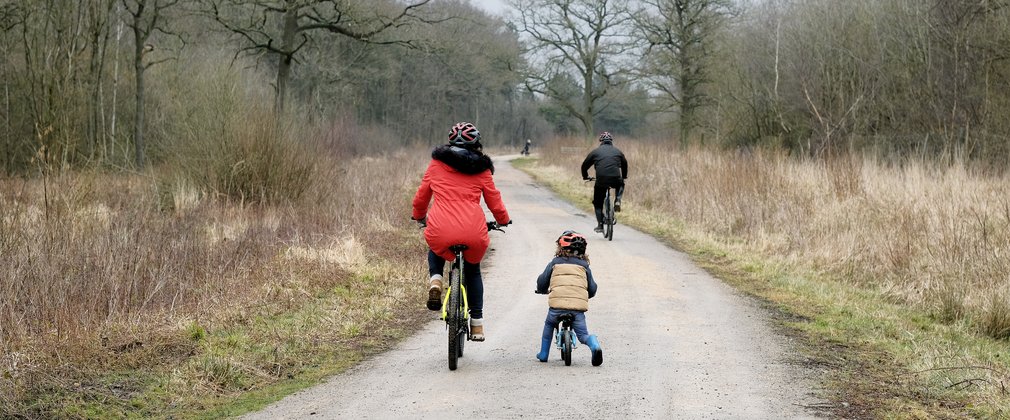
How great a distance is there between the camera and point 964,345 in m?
8.09

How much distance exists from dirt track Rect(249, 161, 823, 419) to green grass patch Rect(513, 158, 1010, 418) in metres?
0.32

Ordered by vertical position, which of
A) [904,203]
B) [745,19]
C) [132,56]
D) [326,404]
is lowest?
[326,404]

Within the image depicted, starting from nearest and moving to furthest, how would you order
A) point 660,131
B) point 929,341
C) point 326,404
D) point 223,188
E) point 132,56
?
point 326,404, point 929,341, point 223,188, point 132,56, point 660,131

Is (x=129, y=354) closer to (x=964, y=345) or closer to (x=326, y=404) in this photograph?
(x=326, y=404)

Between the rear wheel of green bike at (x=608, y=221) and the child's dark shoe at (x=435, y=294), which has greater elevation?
the child's dark shoe at (x=435, y=294)

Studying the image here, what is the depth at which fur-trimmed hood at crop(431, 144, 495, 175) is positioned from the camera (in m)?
6.68

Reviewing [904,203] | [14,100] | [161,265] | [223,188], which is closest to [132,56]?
[14,100]

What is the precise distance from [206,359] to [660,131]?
4944 centimetres

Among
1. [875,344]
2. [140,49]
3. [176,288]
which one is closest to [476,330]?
[875,344]

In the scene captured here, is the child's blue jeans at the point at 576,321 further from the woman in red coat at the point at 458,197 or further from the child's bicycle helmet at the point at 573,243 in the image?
the woman in red coat at the point at 458,197

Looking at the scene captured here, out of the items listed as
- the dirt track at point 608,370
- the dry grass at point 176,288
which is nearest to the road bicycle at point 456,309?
the dirt track at point 608,370

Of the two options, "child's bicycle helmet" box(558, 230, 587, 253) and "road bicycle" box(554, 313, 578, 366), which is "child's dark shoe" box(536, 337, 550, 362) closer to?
"road bicycle" box(554, 313, 578, 366)

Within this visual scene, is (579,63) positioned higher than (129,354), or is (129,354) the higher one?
(579,63)

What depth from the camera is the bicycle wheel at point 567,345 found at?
6775 millimetres
